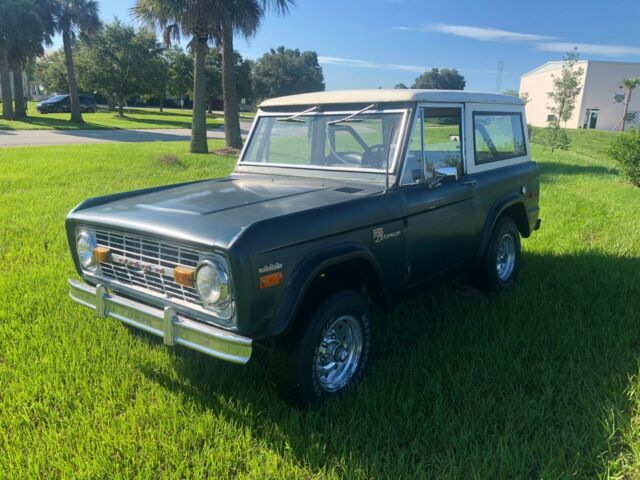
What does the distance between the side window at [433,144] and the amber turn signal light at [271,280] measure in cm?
136

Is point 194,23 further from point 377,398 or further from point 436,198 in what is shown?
point 377,398

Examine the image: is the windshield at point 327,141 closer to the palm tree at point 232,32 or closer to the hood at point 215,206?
the hood at point 215,206

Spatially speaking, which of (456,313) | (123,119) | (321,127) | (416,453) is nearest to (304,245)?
(416,453)

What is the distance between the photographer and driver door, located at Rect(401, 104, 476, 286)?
3.60 meters

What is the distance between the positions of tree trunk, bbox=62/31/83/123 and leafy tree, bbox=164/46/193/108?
46.9ft

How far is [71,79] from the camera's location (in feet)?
91.1

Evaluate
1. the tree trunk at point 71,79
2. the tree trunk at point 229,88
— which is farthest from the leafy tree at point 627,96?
the tree trunk at point 71,79

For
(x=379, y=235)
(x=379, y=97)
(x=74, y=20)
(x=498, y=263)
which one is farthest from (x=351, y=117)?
(x=74, y=20)

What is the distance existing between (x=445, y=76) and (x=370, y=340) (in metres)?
112

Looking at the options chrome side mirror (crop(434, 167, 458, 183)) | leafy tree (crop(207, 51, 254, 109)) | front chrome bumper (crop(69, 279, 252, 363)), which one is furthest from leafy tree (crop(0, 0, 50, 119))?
chrome side mirror (crop(434, 167, 458, 183))

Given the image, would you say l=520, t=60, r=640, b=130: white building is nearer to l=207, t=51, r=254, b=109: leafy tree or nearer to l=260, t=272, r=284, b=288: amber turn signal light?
l=207, t=51, r=254, b=109: leafy tree

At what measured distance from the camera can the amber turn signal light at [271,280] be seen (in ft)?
8.41

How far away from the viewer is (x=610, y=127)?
57.7m

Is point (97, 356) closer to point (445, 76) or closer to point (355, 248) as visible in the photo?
point (355, 248)
